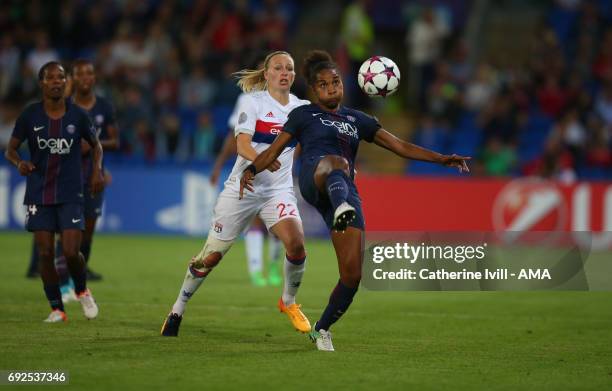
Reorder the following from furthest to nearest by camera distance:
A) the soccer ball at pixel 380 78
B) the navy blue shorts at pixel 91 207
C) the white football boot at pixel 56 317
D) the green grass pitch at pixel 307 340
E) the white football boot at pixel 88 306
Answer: the navy blue shorts at pixel 91 207 → the white football boot at pixel 88 306 → the white football boot at pixel 56 317 → the soccer ball at pixel 380 78 → the green grass pitch at pixel 307 340

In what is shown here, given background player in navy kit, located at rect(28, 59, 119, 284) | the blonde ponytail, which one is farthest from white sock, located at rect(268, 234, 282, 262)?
the blonde ponytail

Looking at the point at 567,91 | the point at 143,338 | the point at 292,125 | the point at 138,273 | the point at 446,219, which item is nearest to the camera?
the point at 292,125

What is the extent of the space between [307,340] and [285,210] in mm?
1192

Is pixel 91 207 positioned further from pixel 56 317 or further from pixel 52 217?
pixel 56 317

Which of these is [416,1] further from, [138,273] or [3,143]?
[138,273]

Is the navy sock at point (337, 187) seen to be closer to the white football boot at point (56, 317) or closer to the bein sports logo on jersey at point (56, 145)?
the bein sports logo on jersey at point (56, 145)

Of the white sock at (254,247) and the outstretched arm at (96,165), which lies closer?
the outstretched arm at (96,165)

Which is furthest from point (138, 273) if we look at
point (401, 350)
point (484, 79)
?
point (484, 79)

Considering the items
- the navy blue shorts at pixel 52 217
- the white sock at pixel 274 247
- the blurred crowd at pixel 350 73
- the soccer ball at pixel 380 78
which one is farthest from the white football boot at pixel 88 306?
the blurred crowd at pixel 350 73

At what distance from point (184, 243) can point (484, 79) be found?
763 cm

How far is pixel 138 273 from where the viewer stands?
50.1 feet

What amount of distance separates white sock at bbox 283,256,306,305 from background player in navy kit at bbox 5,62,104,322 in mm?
1974

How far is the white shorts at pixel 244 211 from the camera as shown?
970 cm

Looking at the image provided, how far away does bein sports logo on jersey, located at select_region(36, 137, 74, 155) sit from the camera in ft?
33.1
